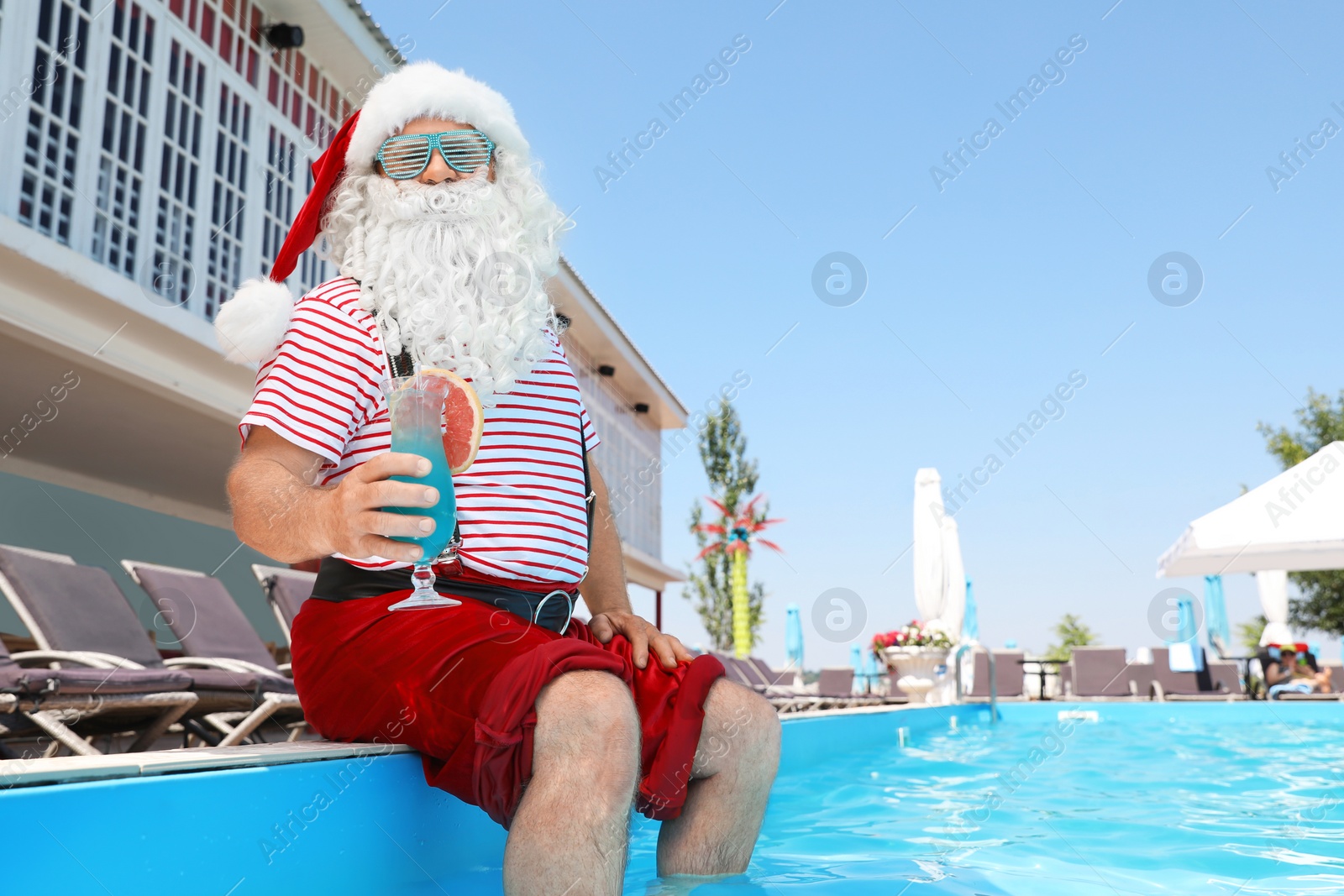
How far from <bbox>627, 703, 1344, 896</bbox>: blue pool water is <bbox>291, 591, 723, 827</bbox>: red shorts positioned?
0.31 metres

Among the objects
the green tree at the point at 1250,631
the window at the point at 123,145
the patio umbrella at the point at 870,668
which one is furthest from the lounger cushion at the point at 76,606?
the green tree at the point at 1250,631

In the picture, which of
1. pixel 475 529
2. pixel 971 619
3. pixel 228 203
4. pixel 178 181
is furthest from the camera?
pixel 971 619

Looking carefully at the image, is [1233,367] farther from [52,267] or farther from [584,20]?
[52,267]

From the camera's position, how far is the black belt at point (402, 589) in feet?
5.10

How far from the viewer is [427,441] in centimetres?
128

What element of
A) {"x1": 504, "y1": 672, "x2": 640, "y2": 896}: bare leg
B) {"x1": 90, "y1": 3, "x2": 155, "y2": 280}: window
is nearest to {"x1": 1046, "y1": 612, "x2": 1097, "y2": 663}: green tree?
{"x1": 90, "y1": 3, "x2": 155, "y2": 280}: window

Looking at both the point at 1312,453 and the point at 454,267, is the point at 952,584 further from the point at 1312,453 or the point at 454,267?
the point at 1312,453

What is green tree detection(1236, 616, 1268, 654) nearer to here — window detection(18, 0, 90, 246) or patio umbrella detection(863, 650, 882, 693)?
patio umbrella detection(863, 650, 882, 693)

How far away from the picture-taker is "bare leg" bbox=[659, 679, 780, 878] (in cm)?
161

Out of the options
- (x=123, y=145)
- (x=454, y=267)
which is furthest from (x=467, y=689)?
(x=123, y=145)

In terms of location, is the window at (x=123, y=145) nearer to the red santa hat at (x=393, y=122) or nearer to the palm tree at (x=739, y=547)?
the red santa hat at (x=393, y=122)

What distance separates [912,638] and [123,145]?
8.71 metres

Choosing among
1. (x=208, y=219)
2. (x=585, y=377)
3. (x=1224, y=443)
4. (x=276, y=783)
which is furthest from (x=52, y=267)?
(x=1224, y=443)

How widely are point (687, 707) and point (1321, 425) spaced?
2684 centimetres
